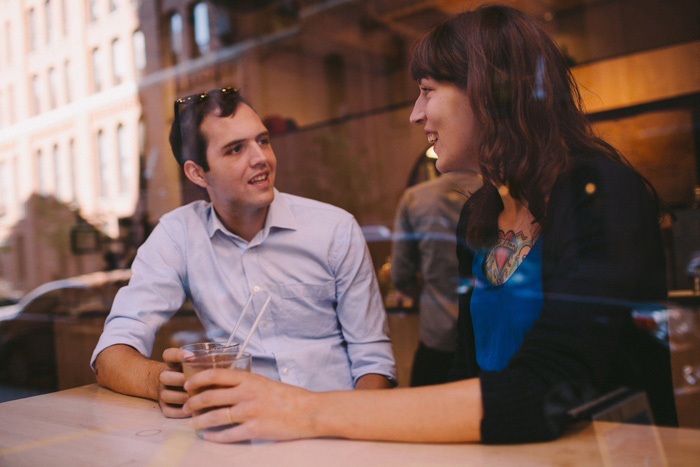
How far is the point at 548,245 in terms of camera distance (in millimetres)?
904

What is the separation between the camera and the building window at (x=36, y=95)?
7.10 feet

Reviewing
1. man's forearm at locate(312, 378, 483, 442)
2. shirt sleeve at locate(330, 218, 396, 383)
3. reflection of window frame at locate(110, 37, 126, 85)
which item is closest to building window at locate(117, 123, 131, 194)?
reflection of window frame at locate(110, 37, 126, 85)

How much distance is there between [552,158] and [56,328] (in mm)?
2156

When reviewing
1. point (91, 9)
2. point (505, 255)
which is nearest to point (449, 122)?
point (505, 255)

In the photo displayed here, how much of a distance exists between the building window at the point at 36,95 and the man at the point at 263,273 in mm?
932

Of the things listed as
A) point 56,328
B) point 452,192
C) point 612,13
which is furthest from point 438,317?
point 612,13

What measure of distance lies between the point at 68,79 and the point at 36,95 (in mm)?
130

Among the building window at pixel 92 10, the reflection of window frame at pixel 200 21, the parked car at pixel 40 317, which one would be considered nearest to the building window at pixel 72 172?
the parked car at pixel 40 317

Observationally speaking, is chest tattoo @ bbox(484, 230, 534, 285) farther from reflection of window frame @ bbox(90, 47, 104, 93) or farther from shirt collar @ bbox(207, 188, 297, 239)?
reflection of window frame @ bbox(90, 47, 104, 93)

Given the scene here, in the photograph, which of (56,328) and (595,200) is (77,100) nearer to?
(56,328)

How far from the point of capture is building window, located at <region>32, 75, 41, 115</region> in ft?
7.10

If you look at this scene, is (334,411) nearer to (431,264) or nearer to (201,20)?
(431,264)

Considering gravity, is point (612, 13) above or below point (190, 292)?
above

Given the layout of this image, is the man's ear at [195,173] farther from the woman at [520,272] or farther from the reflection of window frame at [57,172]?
the reflection of window frame at [57,172]
